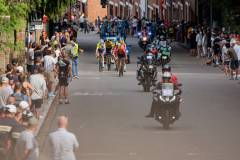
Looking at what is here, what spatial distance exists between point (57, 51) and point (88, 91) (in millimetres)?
2227

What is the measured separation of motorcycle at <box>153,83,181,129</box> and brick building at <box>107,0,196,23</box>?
65835 millimetres

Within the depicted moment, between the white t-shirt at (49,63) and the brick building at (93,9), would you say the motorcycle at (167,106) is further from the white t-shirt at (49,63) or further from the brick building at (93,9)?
the brick building at (93,9)

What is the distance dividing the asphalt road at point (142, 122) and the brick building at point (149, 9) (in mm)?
48169

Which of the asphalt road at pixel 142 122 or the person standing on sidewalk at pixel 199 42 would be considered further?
the person standing on sidewalk at pixel 199 42

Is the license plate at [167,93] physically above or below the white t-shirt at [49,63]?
below

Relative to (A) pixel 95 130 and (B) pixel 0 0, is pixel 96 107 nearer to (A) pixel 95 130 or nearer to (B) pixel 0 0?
(A) pixel 95 130

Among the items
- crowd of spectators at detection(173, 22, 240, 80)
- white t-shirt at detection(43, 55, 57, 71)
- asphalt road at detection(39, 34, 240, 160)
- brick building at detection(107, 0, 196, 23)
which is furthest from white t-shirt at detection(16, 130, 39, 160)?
brick building at detection(107, 0, 196, 23)

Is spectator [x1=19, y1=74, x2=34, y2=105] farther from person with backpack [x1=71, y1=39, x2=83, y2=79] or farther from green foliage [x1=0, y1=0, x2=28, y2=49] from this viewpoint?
person with backpack [x1=71, y1=39, x2=83, y2=79]

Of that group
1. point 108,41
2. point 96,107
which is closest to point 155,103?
point 96,107

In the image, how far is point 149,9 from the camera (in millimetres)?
104438

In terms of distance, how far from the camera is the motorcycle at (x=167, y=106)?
2756cm

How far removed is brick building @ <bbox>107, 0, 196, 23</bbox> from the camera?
315 ft

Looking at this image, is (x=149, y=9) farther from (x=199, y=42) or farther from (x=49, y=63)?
(x=49, y=63)

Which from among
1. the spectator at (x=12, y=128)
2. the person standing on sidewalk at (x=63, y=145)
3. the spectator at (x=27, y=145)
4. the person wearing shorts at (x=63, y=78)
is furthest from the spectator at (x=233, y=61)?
the spectator at (x=27, y=145)
